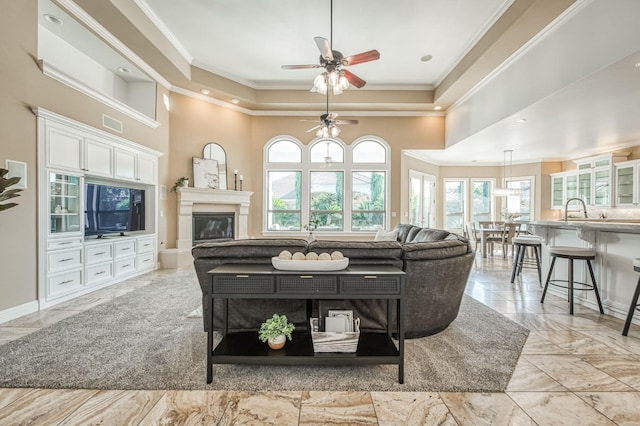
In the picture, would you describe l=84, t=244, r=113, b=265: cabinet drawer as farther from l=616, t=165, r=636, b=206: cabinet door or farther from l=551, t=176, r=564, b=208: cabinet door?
l=551, t=176, r=564, b=208: cabinet door

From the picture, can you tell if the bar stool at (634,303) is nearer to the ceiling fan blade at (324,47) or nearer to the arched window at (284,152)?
the ceiling fan blade at (324,47)

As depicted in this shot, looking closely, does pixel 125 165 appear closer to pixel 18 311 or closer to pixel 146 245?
pixel 146 245

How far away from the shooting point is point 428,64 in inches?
246

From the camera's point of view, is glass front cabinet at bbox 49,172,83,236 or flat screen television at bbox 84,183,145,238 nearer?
glass front cabinet at bbox 49,172,83,236

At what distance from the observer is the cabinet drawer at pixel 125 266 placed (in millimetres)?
4949

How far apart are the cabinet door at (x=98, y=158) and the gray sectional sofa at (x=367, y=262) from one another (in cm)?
290

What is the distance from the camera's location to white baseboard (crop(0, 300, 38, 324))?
3159mm

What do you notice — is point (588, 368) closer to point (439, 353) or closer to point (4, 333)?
point (439, 353)

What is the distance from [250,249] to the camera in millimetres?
2631

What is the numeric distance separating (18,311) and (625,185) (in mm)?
11080

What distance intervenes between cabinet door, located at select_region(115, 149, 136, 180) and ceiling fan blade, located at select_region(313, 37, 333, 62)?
3694mm

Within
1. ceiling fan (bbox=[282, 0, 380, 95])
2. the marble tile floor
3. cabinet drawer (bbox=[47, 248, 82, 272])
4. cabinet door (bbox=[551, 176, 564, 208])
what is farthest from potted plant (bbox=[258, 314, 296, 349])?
cabinet door (bbox=[551, 176, 564, 208])

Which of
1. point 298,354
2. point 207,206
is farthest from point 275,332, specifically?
point 207,206

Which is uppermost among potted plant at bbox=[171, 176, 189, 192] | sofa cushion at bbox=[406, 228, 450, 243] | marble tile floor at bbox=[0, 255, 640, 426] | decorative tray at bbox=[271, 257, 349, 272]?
potted plant at bbox=[171, 176, 189, 192]
